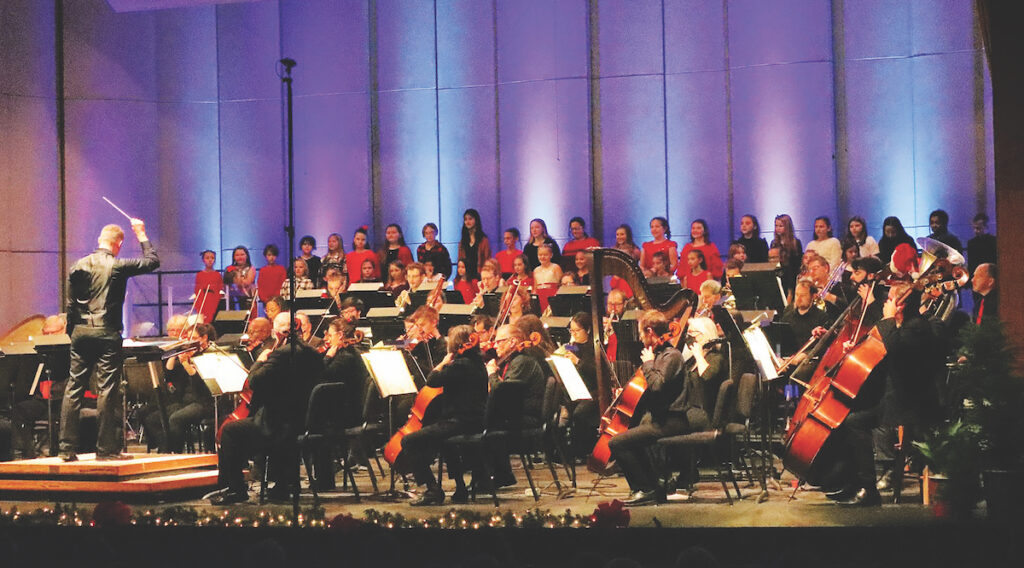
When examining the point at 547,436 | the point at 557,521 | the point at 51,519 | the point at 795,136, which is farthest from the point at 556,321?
the point at 795,136

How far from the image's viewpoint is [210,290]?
12.1 meters

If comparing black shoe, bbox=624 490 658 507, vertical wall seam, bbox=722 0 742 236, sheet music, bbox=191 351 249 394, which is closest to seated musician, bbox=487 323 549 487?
black shoe, bbox=624 490 658 507

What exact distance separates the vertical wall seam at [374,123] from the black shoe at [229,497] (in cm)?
702

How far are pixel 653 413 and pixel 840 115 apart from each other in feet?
22.5

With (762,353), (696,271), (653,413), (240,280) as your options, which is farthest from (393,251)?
(762,353)

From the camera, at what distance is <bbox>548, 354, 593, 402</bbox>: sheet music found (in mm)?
6977

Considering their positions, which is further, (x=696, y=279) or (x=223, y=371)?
(x=696, y=279)

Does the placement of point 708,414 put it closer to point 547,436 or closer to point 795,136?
point 547,436

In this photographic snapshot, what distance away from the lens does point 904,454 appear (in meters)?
6.49

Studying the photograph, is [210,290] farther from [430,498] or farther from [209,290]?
[430,498]

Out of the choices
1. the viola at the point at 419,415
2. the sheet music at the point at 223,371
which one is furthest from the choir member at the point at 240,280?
the viola at the point at 419,415

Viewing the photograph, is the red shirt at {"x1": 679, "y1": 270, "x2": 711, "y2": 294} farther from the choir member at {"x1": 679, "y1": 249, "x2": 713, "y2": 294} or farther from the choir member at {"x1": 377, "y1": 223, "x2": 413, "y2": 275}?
the choir member at {"x1": 377, "y1": 223, "x2": 413, "y2": 275}

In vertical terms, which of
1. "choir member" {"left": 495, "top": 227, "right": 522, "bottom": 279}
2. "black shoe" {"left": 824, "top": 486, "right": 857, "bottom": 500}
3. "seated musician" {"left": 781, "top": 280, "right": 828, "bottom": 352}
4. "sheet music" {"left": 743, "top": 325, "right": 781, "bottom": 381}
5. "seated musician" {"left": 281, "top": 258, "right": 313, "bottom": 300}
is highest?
"choir member" {"left": 495, "top": 227, "right": 522, "bottom": 279}

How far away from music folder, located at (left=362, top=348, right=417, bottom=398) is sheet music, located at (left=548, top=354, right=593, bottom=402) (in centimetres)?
97
